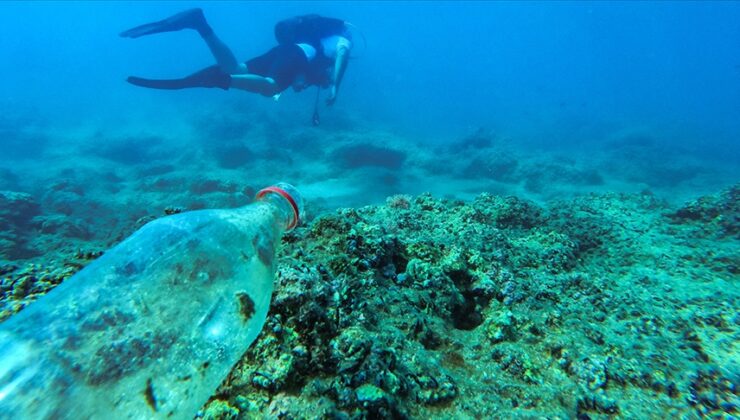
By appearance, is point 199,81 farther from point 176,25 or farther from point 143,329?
point 143,329

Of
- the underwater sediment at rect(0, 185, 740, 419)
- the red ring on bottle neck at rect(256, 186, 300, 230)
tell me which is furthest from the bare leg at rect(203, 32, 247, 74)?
the red ring on bottle neck at rect(256, 186, 300, 230)

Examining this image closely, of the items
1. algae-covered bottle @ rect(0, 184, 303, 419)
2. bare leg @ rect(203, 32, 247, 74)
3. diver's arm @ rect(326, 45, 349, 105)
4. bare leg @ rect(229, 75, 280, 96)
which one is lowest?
algae-covered bottle @ rect(0, 184, 303, 419)

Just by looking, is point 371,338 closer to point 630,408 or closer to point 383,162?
point 630,408

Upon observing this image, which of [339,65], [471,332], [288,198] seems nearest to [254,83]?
[339,65]

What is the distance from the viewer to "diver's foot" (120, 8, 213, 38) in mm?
10016

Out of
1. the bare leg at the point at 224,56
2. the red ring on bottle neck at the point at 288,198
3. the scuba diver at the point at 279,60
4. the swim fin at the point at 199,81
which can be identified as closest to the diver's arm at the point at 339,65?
the scuba diver at the point at 279,60

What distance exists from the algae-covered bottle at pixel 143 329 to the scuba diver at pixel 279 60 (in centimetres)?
887

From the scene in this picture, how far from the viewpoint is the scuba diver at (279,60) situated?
29.7 feet

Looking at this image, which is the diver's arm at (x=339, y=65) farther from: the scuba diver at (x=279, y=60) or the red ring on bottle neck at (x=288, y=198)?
the red ring on bottle neck at (x=288, y=198)

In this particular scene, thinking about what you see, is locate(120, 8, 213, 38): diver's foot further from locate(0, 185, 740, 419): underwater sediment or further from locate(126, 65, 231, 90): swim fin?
locate(0, 185, 740, 419): underwater sediment

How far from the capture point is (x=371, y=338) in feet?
4.18

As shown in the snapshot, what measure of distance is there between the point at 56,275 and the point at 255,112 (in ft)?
90.3

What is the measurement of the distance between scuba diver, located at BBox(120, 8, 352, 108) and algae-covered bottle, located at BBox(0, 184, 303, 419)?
887 centimetres

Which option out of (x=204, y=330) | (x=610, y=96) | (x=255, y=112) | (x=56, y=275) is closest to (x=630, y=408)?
(x=204, y=330)
